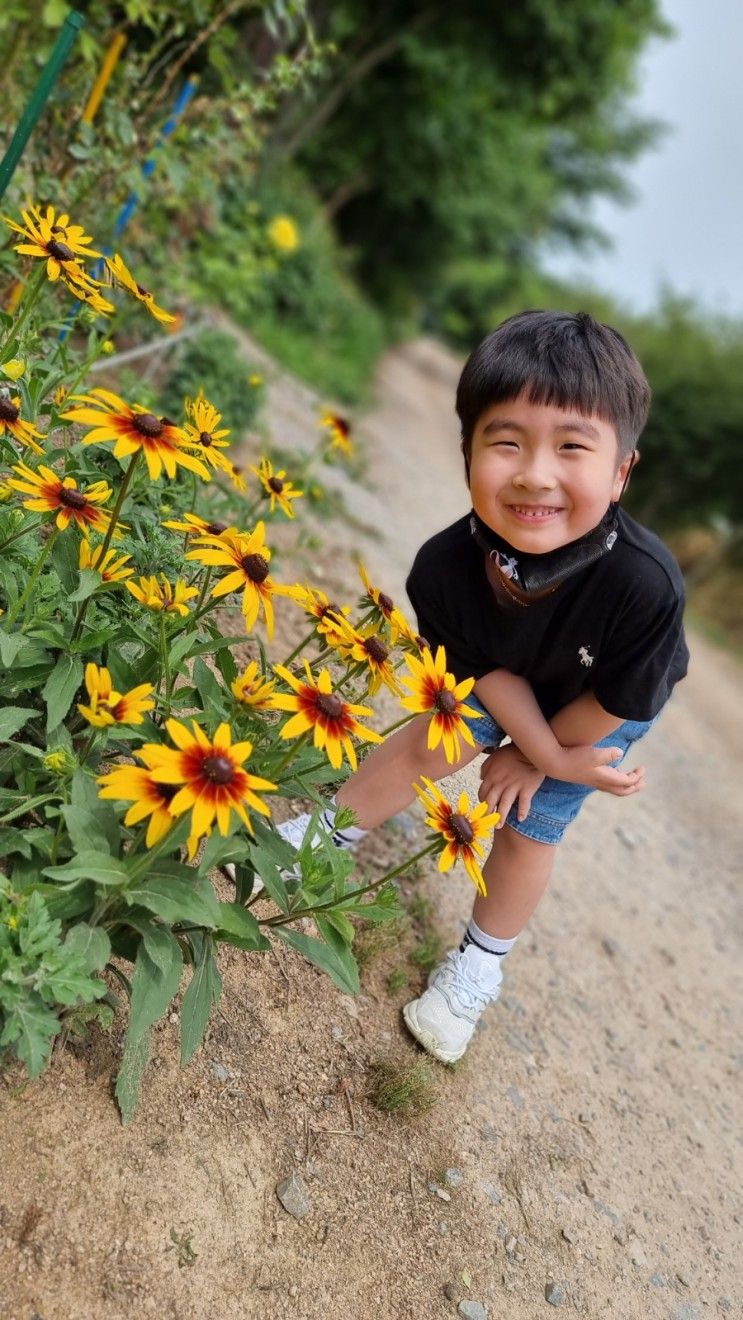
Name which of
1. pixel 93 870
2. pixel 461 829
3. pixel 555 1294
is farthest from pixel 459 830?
pixel 555 1294

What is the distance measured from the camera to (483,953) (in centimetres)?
208

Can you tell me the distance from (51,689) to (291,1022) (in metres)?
0.79

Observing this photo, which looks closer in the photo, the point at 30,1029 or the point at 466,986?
the point at 30,1029

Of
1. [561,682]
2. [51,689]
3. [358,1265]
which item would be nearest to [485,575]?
[561,682]

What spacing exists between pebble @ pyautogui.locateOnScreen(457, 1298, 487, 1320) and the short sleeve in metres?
1.03

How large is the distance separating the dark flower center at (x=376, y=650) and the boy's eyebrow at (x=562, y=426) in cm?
45

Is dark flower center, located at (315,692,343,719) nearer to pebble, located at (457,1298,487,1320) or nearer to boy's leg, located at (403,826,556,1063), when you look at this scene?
boy's leg, located at (403,826,556,1063)

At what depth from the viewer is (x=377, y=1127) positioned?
5.93ft

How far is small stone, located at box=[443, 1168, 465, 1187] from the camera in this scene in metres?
1.81

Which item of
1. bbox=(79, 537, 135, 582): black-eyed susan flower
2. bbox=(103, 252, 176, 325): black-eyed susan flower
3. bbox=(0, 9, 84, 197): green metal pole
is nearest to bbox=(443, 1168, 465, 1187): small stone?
bbox=(79, 537, 135, 582): black-eyed susan flower

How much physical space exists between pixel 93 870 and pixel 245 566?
488mm

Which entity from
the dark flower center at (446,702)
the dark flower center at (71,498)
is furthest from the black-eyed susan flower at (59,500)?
the dark flower center at (446,702)

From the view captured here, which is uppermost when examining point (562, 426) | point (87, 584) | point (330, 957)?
point (562, 426)

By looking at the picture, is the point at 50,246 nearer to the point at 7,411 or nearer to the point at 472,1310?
the point at 7,411
